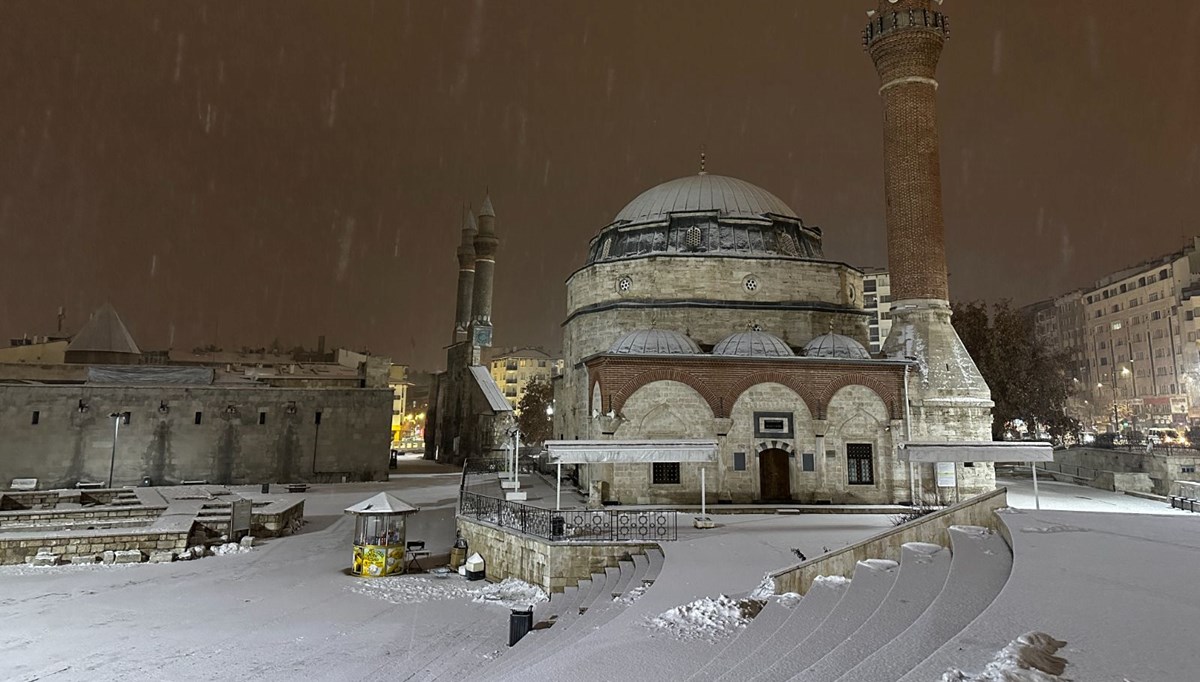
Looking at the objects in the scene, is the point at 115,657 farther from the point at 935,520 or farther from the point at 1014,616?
the point at 935,520

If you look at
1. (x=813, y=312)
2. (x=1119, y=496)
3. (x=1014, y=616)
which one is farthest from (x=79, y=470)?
(x=1119, y=496)

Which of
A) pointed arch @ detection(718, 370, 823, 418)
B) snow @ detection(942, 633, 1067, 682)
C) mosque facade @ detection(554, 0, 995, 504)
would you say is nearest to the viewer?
snow @ detection(942, 633, 1067, 682)

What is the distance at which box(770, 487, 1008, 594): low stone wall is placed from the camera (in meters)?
9.38

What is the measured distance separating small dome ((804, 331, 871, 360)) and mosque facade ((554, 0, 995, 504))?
0.07 meters

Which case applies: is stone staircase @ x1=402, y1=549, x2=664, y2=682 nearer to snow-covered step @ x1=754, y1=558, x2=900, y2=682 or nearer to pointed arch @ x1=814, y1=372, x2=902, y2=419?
snow-covered step @ x1=754, y1=558, x2=900, y2=682

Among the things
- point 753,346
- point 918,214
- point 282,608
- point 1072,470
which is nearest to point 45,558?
point 282,608

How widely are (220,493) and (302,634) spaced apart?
17416 mm

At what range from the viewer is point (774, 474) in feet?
66.1

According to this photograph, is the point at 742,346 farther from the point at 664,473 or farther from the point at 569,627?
the point at 569,627

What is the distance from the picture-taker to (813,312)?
24.8m

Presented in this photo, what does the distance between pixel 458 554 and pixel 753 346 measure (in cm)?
1143

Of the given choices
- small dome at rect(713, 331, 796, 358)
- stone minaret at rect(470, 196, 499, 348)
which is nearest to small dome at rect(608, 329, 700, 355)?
small dome at rect(713, 331, 796, 358)

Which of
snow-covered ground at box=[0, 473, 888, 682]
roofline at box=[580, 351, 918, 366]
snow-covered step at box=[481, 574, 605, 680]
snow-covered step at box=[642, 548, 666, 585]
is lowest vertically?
snow-covered ground at box=[0, 473, 888, 682]

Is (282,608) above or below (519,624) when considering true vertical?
below
